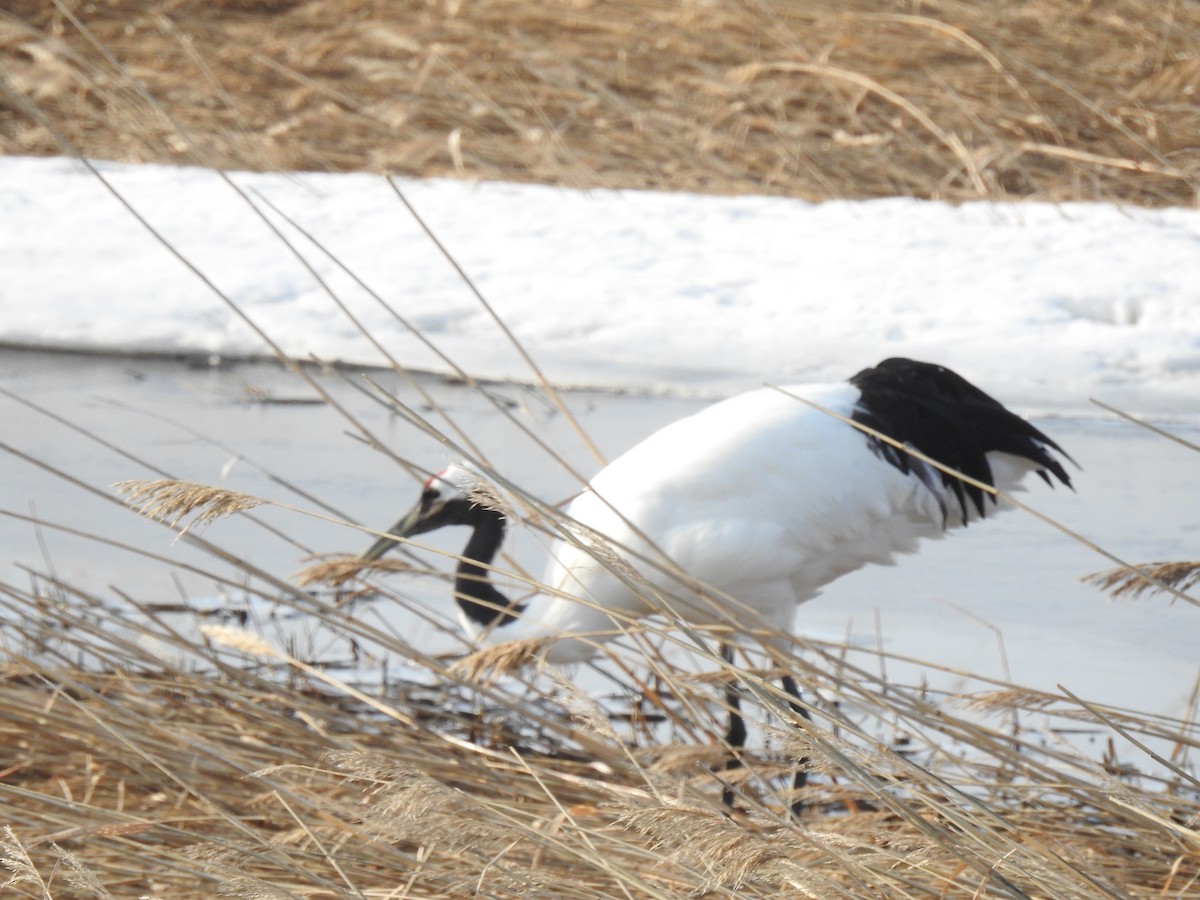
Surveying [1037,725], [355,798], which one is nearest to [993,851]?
[355,798]

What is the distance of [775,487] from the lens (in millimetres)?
3000

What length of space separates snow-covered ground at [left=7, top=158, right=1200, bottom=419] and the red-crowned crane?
1.54 metres

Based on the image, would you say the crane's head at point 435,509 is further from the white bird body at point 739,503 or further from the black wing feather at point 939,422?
the black wing feather at point 939,422

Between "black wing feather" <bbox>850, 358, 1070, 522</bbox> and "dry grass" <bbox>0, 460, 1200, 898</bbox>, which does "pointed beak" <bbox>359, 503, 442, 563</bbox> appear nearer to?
"dry grass" <bbox>0, 460, 1200, 898</bbox>

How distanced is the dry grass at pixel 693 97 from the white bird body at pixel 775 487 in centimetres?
301

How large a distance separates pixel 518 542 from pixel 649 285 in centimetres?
211

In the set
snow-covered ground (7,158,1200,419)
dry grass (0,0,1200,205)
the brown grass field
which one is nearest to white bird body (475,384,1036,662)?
the brown grass field

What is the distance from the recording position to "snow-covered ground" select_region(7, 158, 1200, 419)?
4.97 metres

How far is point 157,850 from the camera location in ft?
4.91

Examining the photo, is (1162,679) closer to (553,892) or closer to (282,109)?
(553,892)

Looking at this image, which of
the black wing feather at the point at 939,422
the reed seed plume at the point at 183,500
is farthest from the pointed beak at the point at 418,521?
the reed seed plume at the point at 183,500

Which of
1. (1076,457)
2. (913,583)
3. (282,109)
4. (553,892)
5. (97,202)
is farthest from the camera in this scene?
(282,109)

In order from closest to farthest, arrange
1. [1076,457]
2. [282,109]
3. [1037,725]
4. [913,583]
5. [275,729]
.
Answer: [275,729] < [1037,725] < [913,583] < [1076,457] < [282,109]

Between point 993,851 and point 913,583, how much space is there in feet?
6.96
